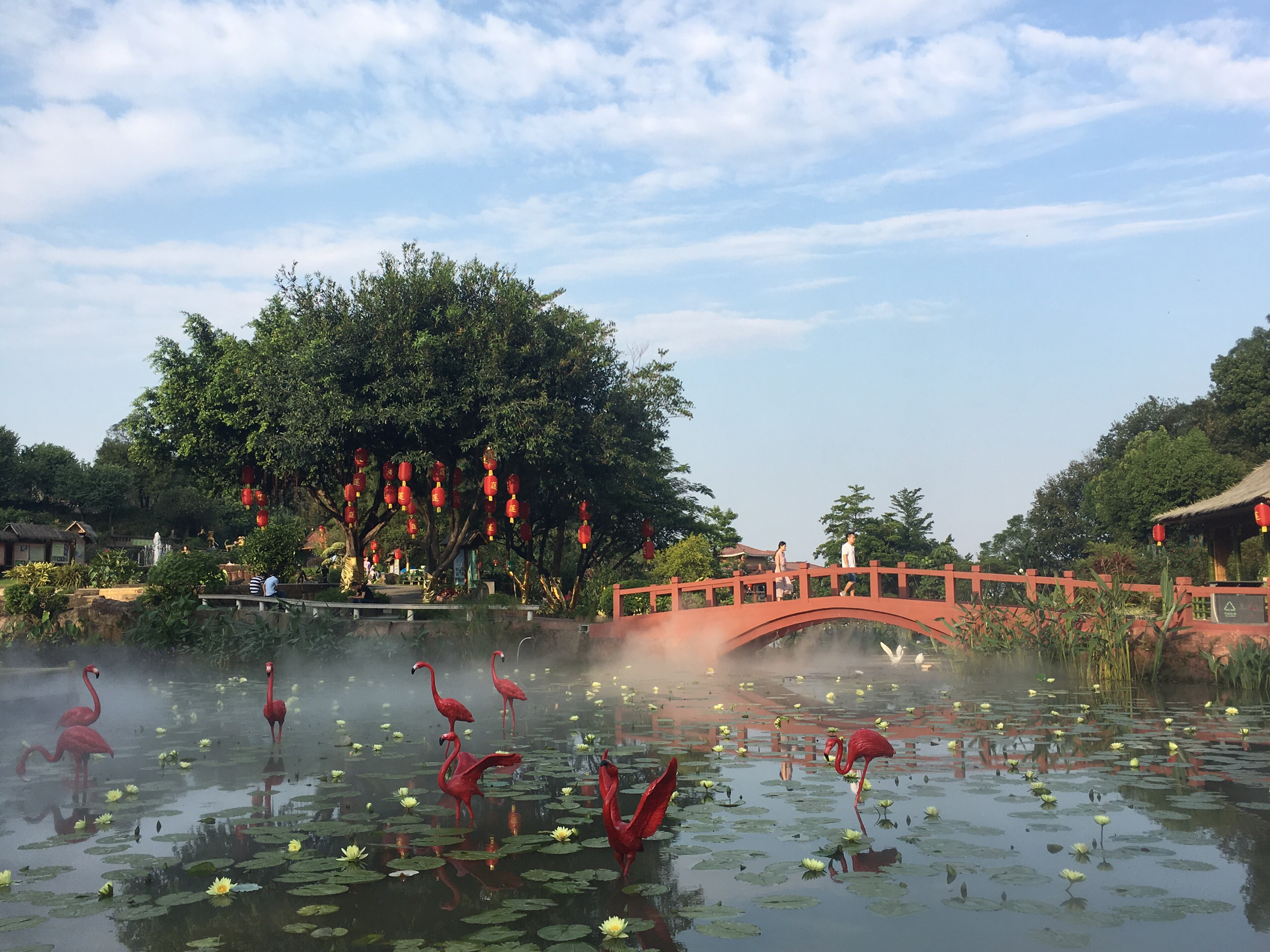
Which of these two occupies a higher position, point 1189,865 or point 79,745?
point 79,745

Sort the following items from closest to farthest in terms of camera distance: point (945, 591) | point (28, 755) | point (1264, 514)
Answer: point (28, 755) < point (1264, 514) < point (945, 591)

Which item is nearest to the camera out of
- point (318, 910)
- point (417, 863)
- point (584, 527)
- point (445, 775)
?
point (318, 910)

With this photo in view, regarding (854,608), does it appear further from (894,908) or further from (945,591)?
(894,908)

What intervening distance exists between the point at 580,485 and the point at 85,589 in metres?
10.2

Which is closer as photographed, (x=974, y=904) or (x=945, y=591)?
(x=974, y=904)

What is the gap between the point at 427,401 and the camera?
716 inches

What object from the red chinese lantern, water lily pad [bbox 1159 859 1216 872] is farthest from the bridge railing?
water lily pad [bbox 1159 859 1216 872]

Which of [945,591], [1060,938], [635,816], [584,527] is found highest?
[584,527]

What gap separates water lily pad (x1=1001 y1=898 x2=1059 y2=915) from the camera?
13.3ft

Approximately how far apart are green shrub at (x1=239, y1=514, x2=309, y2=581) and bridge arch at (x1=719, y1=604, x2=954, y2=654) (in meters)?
12.7

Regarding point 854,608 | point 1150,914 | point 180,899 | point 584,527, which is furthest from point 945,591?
point 180,899

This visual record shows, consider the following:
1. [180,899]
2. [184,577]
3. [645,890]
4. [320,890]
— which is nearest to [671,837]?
[645,890]

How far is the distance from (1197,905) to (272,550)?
23.3 m

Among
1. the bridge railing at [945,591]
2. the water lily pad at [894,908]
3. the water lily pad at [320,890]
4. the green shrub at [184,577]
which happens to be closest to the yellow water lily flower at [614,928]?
the water lily pad at [894,908]
